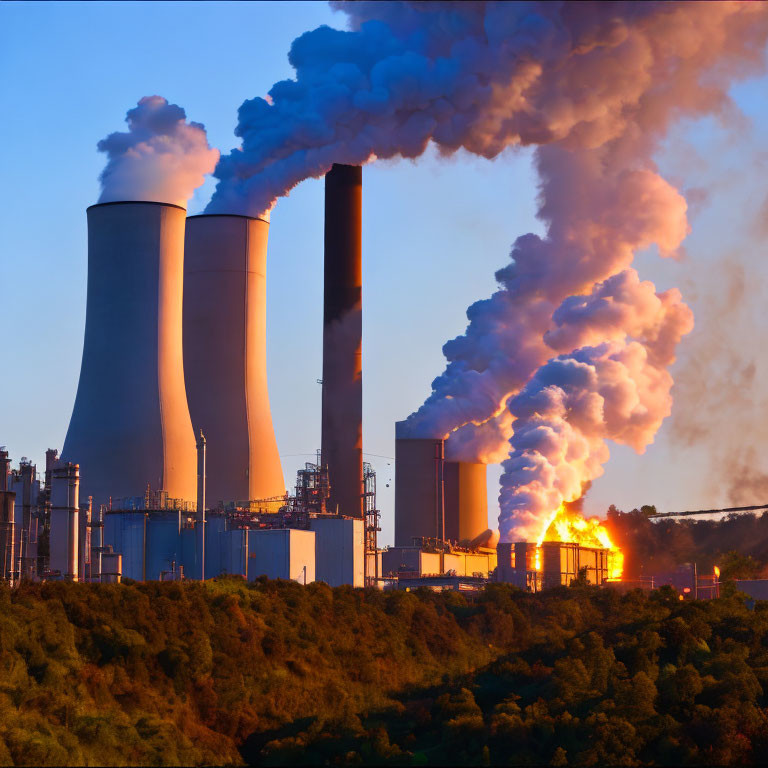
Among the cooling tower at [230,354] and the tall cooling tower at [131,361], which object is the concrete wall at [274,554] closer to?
the tall cooling tower at [131,361]

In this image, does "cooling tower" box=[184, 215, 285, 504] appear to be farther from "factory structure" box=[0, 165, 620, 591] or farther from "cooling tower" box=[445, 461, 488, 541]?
"cooling tower" box=[445, 461, 488, 541]

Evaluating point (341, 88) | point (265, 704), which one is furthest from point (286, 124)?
point (265, 704)

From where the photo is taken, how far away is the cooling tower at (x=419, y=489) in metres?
58.8

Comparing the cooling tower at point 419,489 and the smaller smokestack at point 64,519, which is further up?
the cooling tower at point 419,489

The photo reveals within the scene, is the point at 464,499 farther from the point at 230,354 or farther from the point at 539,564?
the point at 230,354

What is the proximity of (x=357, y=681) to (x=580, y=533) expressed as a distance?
72.8 feet

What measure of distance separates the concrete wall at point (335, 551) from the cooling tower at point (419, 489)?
13.9 m

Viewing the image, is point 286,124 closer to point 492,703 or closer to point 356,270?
point 356,270

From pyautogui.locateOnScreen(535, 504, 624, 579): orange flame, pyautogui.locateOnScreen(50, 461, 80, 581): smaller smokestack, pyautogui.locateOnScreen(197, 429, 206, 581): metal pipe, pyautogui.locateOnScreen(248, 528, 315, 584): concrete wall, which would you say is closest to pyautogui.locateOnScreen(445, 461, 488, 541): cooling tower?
pyautogui.locateOnScreen(535, 504, 624, 579): orange flame

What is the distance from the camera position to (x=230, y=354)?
4750 cm

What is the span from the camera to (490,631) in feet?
113

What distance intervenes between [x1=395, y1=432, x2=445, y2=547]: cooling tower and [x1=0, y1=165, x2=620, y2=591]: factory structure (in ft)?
15.4

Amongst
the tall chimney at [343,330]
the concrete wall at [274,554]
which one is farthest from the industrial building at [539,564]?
the concrete wall at [274,554]

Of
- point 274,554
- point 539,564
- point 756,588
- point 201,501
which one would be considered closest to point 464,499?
point 539,564
